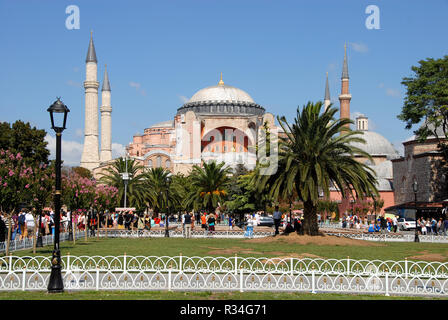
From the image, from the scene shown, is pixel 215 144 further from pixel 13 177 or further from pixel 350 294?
pixel 350 294

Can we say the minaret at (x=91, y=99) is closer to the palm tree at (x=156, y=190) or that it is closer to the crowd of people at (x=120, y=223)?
the crowd of people at (x=120, y=223)

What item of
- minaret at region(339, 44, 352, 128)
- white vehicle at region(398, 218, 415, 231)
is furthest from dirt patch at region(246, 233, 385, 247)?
minaret at region(339, 44, 352, 128)

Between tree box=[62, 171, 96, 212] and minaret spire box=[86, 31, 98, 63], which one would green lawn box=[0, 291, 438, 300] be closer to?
tree box=[62, 171, 96, 212]

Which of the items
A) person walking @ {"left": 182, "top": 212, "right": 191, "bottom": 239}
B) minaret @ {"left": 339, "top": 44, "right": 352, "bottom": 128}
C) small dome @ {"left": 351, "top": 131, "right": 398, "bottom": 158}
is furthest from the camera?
small dome @ {"left": 351, "top": 131, "right": 398, "bottom": 158}

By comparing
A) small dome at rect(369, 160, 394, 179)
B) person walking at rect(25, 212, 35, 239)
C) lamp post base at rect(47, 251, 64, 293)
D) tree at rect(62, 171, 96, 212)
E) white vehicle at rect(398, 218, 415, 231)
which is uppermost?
small dome at rect(369, 160, 394, 179)

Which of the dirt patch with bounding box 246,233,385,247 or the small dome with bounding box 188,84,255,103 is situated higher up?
the small dome with bounding box 188,84,255,103

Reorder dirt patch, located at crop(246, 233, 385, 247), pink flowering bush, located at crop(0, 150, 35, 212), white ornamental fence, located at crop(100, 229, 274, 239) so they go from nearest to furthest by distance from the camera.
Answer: pink flowering bush, located at crop(0, 150, 35, 212)
dirt patch, located at crop(246, 233, 385, 247)
white ornamental fence, located at crop(100, 229, 274, 239)

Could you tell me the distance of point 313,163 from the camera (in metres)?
20.3

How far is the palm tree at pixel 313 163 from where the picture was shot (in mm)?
20141

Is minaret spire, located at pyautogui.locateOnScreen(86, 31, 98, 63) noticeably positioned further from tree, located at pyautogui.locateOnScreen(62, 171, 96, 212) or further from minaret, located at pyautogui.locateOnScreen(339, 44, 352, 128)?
tree, located at pyautogui.locateOnScreen(62, 171, 96, 212)

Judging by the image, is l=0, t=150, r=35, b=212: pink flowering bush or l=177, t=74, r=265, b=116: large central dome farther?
l=177, t=74, r=265, b=116: large central dome

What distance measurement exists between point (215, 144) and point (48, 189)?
61.8 m

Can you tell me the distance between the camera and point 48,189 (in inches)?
652

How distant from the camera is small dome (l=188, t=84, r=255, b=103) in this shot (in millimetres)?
82812
